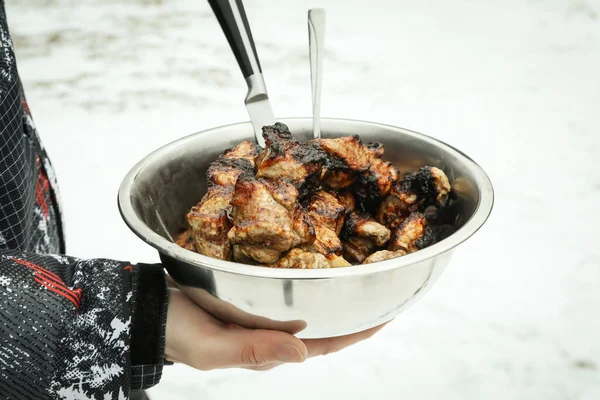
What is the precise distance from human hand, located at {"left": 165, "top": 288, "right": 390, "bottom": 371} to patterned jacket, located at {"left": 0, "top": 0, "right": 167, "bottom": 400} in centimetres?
5

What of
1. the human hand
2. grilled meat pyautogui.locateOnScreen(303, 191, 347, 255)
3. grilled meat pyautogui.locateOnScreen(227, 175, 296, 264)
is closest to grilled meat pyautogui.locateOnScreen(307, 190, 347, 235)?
grilled meat pyautogui.locateOnScreen(303, 191, 347, 255)

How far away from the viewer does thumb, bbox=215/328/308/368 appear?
0.80 metres

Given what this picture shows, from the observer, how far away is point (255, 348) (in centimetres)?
81

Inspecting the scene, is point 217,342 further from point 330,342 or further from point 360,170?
point 360,170

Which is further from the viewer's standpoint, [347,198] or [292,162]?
[347,198]

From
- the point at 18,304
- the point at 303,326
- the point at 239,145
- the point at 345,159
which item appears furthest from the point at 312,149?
the point at 18,304

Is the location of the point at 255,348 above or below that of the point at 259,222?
below

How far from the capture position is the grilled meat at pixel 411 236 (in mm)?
Result: 941

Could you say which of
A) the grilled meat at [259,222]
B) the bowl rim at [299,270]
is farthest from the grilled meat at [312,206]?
the bowl rim at [299,270]

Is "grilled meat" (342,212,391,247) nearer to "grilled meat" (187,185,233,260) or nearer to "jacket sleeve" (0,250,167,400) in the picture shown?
"grilled meat" (187,185,233,260)

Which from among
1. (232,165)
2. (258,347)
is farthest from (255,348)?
(232,165)

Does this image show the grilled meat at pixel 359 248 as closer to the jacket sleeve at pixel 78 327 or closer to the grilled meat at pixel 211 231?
the grilled meat at pixel 211 231

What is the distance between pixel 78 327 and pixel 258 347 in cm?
27

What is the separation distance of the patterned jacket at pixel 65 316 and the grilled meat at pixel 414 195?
0.47 m
